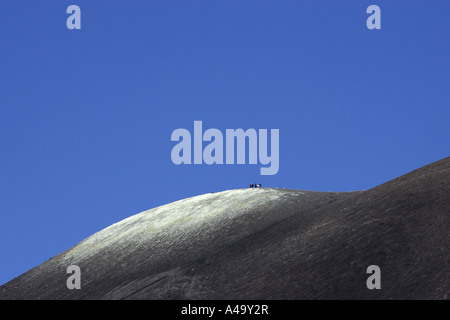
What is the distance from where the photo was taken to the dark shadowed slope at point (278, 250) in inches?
1460

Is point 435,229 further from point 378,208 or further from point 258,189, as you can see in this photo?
point 258,189

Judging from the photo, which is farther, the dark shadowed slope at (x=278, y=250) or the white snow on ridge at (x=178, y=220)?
the white snow on ridge at (x=178, y=220)

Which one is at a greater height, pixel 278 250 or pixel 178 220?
pixel 178 220

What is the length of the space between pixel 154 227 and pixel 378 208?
2084 centimetres

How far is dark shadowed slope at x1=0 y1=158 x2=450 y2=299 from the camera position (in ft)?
122

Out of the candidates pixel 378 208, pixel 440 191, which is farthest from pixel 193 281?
pixel 440 191

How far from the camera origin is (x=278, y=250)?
140ft

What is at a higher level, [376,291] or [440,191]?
[440,191]

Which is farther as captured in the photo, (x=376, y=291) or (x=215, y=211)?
(x=215, y=211)

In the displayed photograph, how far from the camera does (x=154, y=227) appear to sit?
5647 cm

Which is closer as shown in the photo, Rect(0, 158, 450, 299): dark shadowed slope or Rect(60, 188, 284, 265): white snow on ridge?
Rect(0, 158, 450, 299): dark shadowed slope

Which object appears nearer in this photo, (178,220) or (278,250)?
(278,250)
